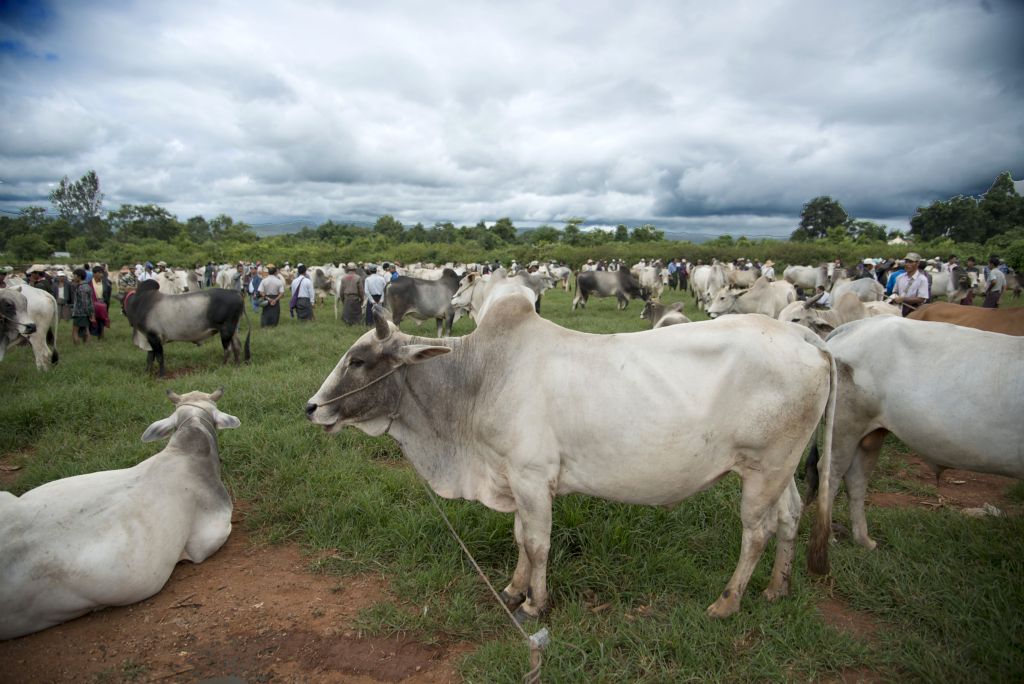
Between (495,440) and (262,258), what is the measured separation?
4524cm

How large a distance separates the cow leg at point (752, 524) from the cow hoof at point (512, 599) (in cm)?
112

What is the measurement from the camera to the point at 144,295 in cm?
902

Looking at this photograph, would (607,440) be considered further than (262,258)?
No

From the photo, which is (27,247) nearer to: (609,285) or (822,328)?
(609,285)

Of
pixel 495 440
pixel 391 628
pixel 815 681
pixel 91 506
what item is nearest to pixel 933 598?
pixel 815 681

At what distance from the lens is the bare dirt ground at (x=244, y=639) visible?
2965 millimetres

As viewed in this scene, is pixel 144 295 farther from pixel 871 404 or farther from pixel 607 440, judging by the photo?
pixel 871 404

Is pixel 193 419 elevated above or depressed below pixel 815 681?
above

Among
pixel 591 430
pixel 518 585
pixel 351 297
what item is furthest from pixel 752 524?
pixel 351 297

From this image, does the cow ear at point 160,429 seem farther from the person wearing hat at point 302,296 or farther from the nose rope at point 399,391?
the person wearing hat at point 302,296

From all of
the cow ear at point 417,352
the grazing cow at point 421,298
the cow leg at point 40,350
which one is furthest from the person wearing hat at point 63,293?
the cow ear at point 417,352

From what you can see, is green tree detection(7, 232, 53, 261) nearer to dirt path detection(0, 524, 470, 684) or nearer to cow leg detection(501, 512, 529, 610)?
dirt path detection(0, 524, 470, 684)

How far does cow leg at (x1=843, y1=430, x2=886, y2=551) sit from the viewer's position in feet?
13.2

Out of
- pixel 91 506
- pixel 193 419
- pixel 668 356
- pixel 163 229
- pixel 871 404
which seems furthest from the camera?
pixel 163 229
